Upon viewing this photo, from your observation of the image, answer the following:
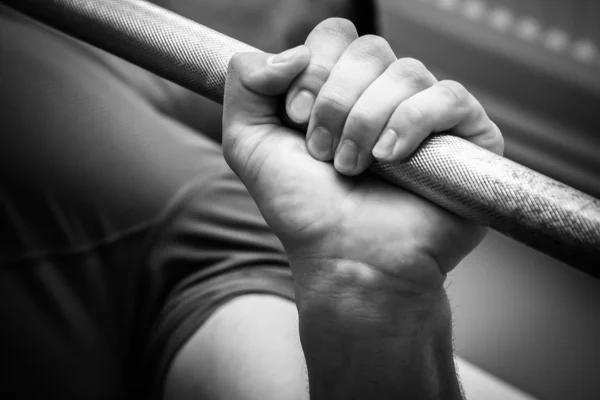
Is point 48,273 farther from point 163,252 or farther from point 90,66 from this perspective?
point 90,66

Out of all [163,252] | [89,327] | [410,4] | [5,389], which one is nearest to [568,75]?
[410,4]

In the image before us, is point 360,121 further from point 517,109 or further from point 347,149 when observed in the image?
point 517,109

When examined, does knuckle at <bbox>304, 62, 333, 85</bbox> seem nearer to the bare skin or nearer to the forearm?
the bare skin

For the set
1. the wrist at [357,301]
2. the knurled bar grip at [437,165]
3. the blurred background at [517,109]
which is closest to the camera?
the knurled bar grip at [437,165]

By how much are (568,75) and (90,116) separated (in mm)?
899

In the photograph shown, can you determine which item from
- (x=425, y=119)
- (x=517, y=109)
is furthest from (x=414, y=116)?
(x=517, y=109)

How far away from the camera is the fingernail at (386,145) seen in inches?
18.0

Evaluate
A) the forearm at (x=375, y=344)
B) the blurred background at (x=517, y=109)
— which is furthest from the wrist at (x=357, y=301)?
the blurred background at (x=517, y=109)

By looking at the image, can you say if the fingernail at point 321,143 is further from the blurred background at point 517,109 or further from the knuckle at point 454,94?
the blurred background at point 517,109

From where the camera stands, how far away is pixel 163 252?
30.5 inches

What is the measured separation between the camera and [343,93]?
1.57 ft

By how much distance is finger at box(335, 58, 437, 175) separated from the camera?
469 mm

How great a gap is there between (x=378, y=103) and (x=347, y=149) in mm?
42

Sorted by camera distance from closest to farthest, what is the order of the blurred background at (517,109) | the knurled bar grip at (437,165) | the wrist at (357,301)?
the knurled bar grip at (437,165) → the wrist at (357,301) → the blurred background at (517,109)
